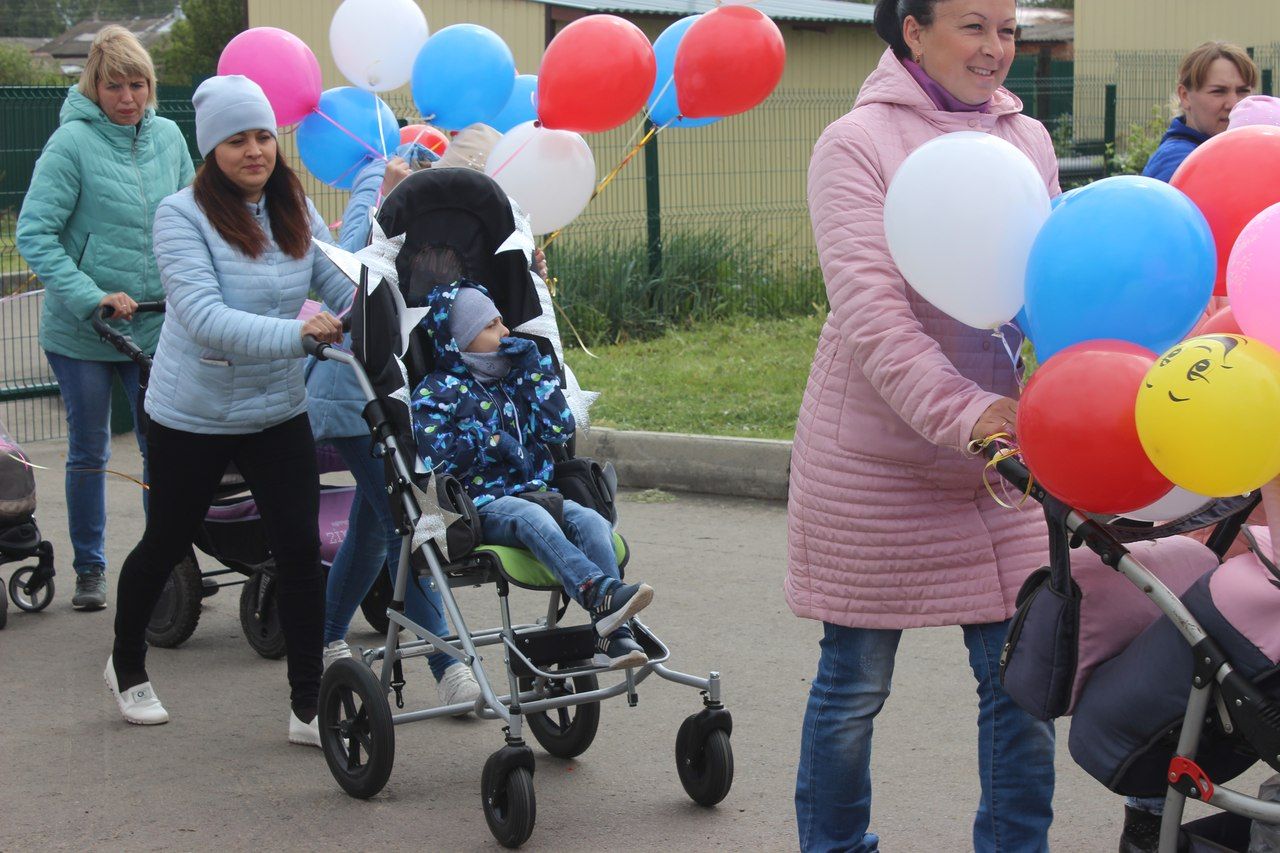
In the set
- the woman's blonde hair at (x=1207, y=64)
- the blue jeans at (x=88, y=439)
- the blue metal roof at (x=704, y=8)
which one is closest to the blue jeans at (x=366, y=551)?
the blue jeans at (x=88, y=439)

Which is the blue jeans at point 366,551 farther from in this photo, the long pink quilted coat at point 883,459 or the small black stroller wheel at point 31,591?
the long pink quilted coat at point 883,459

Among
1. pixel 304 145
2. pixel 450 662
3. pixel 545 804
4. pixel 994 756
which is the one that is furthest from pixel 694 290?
pixel 994 756

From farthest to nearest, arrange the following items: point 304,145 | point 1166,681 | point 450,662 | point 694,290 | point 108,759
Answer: point 694,290
point 304,145
point 450,662
point 108,759
point 1166,681

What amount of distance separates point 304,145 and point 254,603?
174 centimetres

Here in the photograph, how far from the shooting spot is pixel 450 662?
5172 mm

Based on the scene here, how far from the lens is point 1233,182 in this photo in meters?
2.73

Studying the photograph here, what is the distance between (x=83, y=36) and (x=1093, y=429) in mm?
64921

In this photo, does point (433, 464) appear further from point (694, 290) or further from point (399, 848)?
point (694, 290)

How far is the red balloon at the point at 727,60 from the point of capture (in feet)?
18.1

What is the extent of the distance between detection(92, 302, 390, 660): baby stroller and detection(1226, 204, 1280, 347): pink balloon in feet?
12.5

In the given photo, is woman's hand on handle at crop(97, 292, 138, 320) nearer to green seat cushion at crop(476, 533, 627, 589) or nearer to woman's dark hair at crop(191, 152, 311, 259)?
woman's dark hair at crop(191, 152, 311, 259)

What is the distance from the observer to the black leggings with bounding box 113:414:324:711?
15.5ft

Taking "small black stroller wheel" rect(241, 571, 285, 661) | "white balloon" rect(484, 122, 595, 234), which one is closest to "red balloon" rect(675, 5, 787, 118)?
"white balloon" rect(484, 122, 595, 234)

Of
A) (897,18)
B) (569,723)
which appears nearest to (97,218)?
(569,723)
